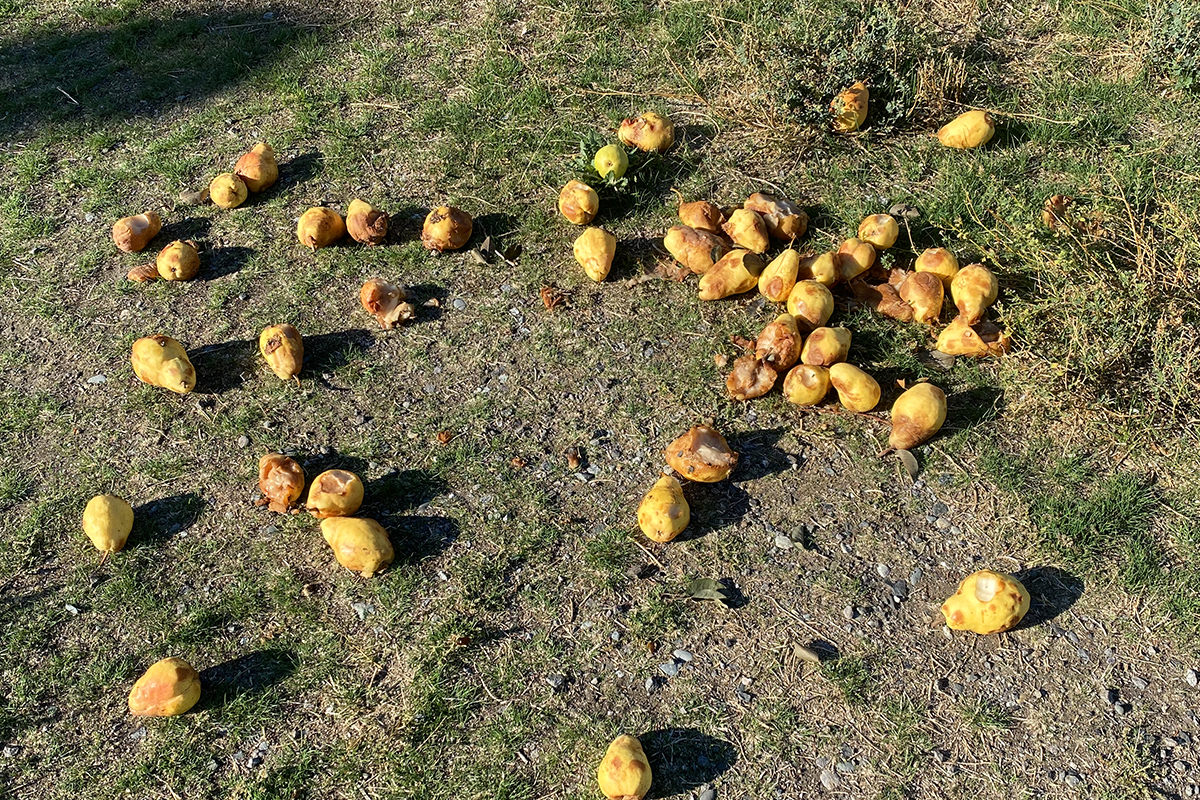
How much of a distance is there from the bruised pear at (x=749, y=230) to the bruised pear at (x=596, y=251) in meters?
0.57

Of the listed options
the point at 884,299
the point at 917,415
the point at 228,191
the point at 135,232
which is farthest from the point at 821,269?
the point at 135,232

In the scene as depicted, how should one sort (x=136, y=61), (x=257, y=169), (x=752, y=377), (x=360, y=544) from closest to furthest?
1. (x=360, y=544)
2. (x=752, y=377)
3. (x=257, y=169)
4. (x=136, y=61)

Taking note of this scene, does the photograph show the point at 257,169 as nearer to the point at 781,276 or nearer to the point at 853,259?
the point at 781,276

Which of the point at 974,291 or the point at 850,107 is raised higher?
the point at 850,107

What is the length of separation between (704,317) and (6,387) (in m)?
3.13

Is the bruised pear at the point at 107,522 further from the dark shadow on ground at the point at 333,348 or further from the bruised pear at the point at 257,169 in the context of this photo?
the bruised pear at the point at 257,169

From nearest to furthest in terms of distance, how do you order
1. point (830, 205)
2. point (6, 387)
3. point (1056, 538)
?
point (1056, 538)
point (6, 387)
point (830, 205)

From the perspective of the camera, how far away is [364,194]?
5.14m

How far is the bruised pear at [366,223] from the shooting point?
15.6 ft

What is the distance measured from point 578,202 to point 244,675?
2.64 m

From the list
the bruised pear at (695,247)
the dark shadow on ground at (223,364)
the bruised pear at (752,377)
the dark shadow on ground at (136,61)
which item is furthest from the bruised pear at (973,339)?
the dark shadow on ground at (136,61)

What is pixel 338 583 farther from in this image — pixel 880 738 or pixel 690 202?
Result: pixel 690 202

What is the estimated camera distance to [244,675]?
343 centimetres

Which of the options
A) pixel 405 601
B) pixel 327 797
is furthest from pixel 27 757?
pixel 405 601
